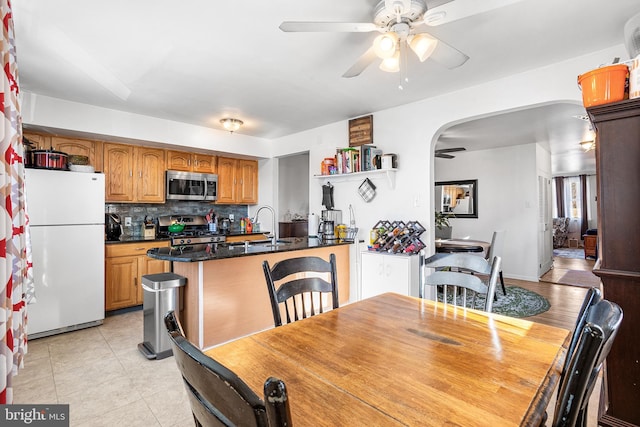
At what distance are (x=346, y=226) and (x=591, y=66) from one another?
2.80m

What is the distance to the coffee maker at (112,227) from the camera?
4.09 m

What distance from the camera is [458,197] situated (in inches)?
261

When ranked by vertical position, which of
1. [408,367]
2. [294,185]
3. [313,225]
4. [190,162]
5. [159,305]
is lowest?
[159,305]

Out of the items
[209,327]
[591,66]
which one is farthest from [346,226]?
[591,66]

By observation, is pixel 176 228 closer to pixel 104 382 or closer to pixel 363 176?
pixel 104 382

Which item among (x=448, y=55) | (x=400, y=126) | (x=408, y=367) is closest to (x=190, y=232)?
(x=400, y=126)

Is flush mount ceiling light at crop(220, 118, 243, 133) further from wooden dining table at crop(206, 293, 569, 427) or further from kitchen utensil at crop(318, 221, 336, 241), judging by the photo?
wooden dining table at crop(206, 293, 569, 427)

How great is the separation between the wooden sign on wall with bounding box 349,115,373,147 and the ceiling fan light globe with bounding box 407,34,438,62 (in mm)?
1949

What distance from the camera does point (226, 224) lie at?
5.34 metres

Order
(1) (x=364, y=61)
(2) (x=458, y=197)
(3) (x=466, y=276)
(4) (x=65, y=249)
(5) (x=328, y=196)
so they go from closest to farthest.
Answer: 1. (3) (x=466, y=276)
2. (1) (x=364, y=61)
3. (4) (x=65, y=249)
4. (5) (x=328, y=196)
5. (2) (x=458, y=197)

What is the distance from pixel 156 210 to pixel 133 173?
2.27ft

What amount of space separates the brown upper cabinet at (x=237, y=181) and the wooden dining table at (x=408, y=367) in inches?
160

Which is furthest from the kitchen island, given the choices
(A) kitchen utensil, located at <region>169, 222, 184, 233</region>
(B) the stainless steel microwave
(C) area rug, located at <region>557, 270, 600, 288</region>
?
(C) area rug, located at <region>557, 270, 600, 288</region>

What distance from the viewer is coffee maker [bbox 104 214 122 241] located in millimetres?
4086
